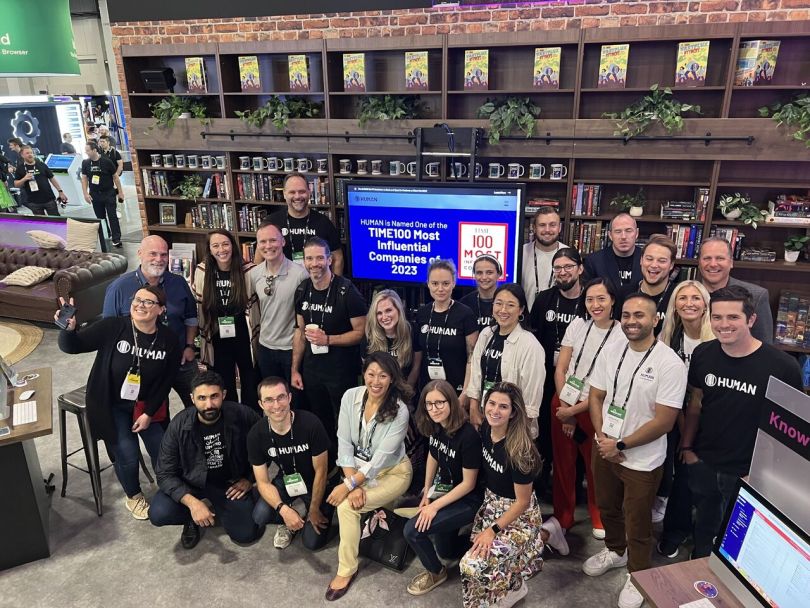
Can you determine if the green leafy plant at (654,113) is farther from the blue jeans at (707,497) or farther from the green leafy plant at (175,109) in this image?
the green leafy plant at (175,109)

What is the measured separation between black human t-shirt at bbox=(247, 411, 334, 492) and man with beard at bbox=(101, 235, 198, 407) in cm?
87

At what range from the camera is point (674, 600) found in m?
2.03

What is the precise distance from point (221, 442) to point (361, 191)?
241cm

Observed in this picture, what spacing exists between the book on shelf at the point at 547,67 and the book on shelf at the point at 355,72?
1.55 meters

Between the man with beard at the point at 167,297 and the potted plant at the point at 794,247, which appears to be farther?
the potted plant at the point at 794,247

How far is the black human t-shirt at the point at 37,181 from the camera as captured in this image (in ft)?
30.2

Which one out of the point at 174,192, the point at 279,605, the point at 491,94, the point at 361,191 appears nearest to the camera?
the point at 279,605

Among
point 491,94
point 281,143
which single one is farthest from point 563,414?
point 281,143

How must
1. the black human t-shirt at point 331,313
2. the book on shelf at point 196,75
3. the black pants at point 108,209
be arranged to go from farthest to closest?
1. the black pants at point 108,209
2. the book on shelf at point 196,75
3. the black human t-shirt at point 331,313

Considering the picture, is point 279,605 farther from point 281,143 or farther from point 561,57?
point 561,57

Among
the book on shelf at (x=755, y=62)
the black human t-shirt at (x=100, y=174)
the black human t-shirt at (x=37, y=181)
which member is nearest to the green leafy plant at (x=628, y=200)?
the book on shelf at (x=755, y=62)

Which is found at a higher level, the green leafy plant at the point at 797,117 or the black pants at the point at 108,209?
the green leafy plant at the point at 797,117

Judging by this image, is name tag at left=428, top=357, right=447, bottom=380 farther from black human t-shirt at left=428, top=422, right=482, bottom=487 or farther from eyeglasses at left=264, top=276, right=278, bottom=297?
eyeglasses at left=264, top=276, right=278, bottom=297

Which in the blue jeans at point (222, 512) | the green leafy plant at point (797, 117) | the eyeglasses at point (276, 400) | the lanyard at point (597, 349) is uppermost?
the green leafy plant at point (797, 117)
